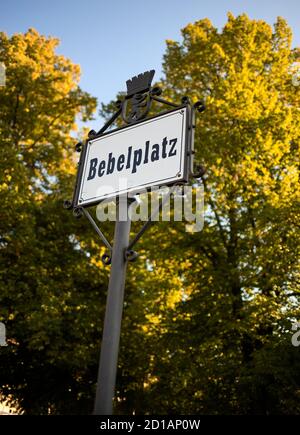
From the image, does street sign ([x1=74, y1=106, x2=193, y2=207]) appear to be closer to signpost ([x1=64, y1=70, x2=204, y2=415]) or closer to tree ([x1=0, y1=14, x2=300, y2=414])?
signpost ([x1=64, y1=70, x2=204, y2=415])

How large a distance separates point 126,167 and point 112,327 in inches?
39.8

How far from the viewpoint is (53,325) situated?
1020 cm

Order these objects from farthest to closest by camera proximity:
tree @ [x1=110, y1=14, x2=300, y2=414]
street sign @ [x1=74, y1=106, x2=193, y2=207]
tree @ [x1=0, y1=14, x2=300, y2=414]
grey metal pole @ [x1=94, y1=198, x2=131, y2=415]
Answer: tree @ [x1=0, y1=14, x2=300, y2=414] → tree @ [x1=110, y1=14, x2=300, y2=414] → street sign @ [x1=74, y1=106, x2=193, y2=207] → grey metal pole @ [x1=94, y1=198, x2=131, y2=415]

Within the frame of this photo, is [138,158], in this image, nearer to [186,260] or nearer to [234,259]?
[234,259]

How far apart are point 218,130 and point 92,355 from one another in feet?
25.1

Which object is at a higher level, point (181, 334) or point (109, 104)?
point (109, 104)

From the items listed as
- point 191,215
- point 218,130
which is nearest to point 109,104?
point 218,130

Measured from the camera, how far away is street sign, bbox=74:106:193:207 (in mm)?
2322

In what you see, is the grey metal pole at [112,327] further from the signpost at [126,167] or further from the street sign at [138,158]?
the street sign at [138,158]

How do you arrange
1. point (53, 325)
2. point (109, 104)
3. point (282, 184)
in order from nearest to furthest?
point (282, 184) < point (53, 325) < point (109, 104)

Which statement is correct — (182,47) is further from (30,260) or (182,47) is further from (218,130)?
(30,260)

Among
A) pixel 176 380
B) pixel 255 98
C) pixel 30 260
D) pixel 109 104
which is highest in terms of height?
pixel 109 104

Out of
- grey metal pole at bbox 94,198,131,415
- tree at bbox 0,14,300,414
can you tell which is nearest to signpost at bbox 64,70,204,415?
grey metal pole at bbox 94,198,131,415

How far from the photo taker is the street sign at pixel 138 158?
2.32m
